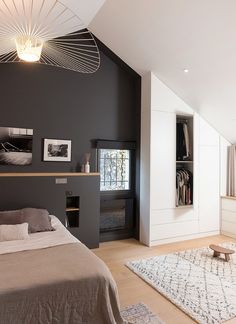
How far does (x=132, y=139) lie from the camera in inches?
174

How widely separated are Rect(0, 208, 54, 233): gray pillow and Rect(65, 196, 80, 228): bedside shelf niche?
31.2 inches

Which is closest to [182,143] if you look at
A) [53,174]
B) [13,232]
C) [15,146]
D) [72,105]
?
[72,105]

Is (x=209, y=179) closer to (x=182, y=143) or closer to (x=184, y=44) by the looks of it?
(x=182, y=143)

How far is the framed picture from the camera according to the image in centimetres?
375

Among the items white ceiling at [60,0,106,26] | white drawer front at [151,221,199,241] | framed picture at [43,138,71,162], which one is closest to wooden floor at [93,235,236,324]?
white drawer front at [151,221,199,241]

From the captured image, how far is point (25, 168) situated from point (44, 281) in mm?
2293

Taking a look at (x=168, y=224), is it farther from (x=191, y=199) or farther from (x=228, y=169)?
(x=228, y=169)

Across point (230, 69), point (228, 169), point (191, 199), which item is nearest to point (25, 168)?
point (191, 199)

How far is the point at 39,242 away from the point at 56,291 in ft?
2.74

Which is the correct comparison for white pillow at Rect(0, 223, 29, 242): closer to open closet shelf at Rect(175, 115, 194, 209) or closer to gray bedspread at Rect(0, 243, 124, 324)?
gray bedspread at Rect(0, 243, 124, 324)

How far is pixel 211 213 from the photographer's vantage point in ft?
15.1

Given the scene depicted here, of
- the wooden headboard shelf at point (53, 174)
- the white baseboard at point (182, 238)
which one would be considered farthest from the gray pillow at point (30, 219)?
the white baseboard at point (182, 238)

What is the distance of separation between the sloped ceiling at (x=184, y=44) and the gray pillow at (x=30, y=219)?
277 cm

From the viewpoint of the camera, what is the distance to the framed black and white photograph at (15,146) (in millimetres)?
3459
